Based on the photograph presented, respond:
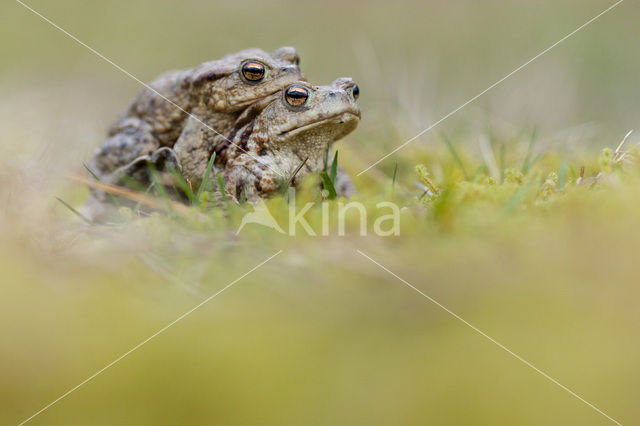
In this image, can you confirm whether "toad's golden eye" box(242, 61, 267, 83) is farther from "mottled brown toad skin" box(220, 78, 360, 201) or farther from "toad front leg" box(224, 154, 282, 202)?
"toad front leg" box(224, 154, 282, 202)

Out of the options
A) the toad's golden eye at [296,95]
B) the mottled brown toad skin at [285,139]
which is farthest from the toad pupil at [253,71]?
the toad's golden eye at [296,95]

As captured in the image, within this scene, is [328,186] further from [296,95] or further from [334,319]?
[334,319]

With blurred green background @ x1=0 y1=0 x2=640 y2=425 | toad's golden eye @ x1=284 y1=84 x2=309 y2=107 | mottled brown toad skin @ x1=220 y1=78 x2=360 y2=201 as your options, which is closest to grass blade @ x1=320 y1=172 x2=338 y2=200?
mottled brown toad skin @ x1=220 y1=78 x2=360 y2=201

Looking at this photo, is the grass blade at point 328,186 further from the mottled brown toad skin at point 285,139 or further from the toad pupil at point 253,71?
the toad pupil at point 253,71

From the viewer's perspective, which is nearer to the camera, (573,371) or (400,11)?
(573,371)

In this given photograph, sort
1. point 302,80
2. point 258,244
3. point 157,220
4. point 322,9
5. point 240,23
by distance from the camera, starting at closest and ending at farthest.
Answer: point 258,244 → point 157,220 → point 302,80 → point 240,23 → point 322,9

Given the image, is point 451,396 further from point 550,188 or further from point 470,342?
point 550,188

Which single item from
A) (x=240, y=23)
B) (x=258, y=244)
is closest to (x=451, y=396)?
(x=258, y=244)
